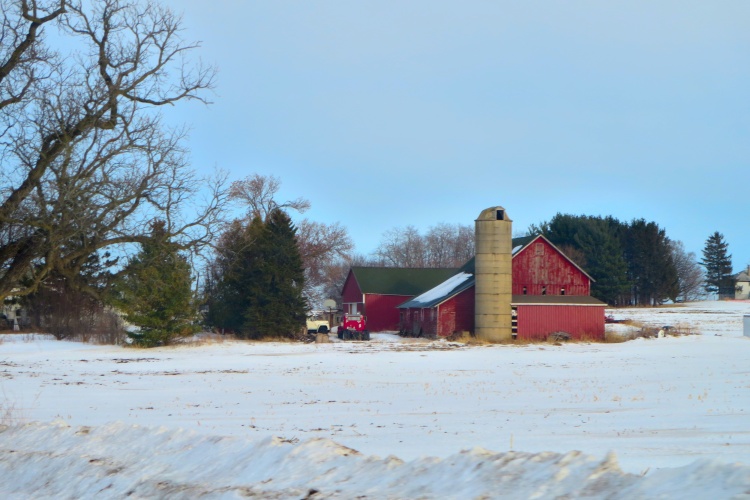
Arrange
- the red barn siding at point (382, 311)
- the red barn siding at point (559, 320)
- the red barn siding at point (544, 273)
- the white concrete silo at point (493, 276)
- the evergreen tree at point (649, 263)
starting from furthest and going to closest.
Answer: the evergreen tree at point (649, 263) < the red barn siding at point (382, 311) < the red barn siding at point (544, 273) < the red barn siding at point (559, 320) < the white concrete silo at point (493, 276)

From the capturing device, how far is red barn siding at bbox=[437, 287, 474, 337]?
57.7 m

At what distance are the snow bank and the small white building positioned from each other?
138178 millimetres

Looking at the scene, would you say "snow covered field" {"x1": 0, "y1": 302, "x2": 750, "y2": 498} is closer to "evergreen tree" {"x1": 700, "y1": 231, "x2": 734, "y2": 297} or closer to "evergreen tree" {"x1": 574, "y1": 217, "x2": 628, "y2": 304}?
"evergreen tree" {"x1": 574, "y1": 217, "x2": 628, "y2": 304}

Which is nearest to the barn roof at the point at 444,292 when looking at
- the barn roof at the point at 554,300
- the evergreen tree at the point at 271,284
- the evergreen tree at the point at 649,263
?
the barn roof at the point at 554,300

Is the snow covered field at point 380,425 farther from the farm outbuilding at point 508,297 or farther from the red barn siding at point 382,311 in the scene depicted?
the red barn siding at point 382,311

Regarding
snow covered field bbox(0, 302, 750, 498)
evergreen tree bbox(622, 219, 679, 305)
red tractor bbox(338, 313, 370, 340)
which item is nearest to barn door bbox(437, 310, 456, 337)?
red tractor bbox(338, 313, 370, 340)

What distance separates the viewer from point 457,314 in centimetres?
5825

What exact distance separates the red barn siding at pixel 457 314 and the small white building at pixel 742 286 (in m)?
91.0

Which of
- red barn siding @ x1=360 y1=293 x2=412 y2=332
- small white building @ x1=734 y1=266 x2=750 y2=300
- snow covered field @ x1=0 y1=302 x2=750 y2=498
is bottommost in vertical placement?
snow covered field @ x1=0 y1=302 x2=750 y2=498

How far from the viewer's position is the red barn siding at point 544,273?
192 ft

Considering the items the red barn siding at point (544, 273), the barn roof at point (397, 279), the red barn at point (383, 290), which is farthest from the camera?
the barn roof at point (397, 279)

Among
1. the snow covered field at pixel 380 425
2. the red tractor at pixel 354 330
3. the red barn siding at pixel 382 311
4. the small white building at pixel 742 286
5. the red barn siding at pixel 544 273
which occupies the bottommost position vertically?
the snow covered field at pixel 380 425

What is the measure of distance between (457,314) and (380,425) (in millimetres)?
43405

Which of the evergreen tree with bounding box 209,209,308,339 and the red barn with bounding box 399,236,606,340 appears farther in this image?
the evergreen tree with bounding box 209,209,308,339
